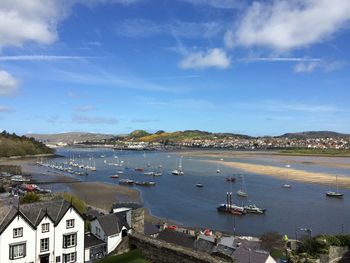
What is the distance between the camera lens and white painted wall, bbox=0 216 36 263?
19781 millimetres

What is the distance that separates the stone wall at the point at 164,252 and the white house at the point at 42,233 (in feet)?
11.5

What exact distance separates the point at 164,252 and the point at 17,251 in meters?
7.59

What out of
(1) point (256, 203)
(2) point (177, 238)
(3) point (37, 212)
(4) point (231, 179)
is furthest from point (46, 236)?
(4) point (231, 179)

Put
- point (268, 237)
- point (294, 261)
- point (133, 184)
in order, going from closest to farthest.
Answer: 1. point (294, 261)
2. point (268, 237)
3. point (133, 184)

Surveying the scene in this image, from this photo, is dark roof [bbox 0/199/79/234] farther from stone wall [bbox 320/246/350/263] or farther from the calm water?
the calm water

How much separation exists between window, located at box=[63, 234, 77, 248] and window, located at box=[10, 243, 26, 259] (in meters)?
2.26

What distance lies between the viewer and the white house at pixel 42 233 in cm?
2006

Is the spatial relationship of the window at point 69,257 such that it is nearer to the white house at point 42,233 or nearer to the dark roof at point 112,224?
the white house at point 42,233

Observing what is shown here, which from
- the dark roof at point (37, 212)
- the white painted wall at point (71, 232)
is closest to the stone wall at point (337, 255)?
the white painted wall at point (71, 232)

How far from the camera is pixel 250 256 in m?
19.4

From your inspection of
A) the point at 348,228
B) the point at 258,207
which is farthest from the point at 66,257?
the point at 258,207

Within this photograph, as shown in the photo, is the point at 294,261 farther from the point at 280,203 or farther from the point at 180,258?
the point at 280,203

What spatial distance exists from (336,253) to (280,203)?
3104 centimetres

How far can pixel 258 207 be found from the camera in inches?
1934
